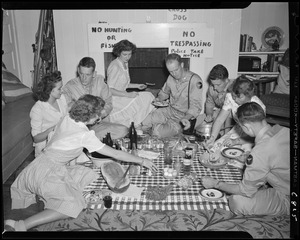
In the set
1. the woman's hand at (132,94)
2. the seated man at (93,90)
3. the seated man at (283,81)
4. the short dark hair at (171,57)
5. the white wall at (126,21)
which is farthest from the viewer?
the woman's hand at (132,94)

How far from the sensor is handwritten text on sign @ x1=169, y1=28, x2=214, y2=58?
Answer: 1.74m

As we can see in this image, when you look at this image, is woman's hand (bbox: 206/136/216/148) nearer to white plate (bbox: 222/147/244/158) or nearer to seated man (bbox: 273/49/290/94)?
white plate (bbox: 222/147/244/158)

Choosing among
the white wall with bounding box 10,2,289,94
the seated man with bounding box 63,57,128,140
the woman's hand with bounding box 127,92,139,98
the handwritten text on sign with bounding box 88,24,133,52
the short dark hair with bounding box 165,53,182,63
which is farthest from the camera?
the woman's hand with bounding box 127,92,139,98

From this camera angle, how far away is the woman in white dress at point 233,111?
2.07 metres

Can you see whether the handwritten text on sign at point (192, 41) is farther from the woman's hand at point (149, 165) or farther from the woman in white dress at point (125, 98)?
the woman's hand at point (149, 165)

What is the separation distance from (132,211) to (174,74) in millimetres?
1409

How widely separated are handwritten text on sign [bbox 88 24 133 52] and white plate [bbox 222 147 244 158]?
993mm

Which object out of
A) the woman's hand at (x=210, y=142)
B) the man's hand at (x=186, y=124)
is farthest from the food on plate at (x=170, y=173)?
the man's hand at (x=186, y=124)

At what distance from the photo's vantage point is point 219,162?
1.92 metres

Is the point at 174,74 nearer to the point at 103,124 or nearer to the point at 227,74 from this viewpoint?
the point at 227,74

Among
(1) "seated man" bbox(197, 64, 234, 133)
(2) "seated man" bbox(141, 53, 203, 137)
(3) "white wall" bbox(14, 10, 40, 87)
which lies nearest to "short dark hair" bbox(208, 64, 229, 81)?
(1) "seated man" bbox(197, 64, 234, 133)

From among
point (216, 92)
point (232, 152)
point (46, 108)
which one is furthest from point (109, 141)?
point (216, 92)

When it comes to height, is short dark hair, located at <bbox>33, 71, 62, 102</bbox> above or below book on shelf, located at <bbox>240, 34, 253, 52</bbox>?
below

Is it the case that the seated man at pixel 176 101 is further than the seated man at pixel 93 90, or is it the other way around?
the seated man at pixel 176 101
